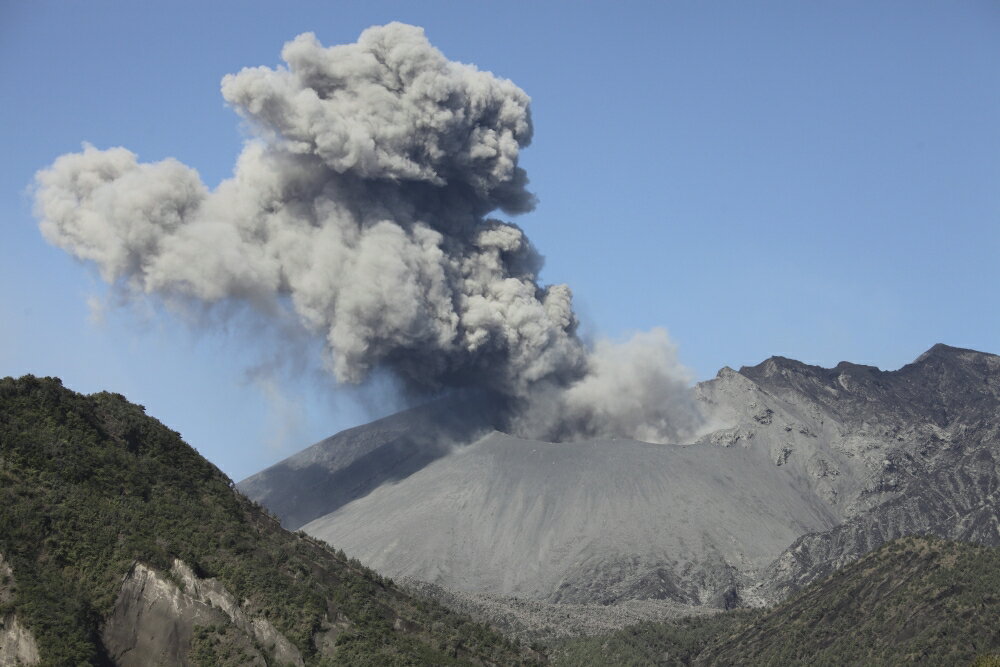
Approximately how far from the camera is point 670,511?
14425 centimetres

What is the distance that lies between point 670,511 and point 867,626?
52227mm

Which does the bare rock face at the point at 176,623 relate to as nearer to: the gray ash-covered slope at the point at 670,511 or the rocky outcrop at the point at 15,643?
the rocky outcrop at the point at 15,643

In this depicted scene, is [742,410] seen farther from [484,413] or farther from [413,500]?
[413,500]

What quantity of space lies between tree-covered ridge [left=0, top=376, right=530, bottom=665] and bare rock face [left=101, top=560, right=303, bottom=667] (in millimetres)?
395

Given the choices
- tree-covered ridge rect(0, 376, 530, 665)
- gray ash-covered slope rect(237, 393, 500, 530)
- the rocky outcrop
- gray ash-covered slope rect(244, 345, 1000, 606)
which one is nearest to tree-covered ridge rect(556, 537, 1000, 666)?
gray ash-covered slope rect(244, 345, 1000, 606)

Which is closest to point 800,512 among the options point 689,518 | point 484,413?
point 689,518

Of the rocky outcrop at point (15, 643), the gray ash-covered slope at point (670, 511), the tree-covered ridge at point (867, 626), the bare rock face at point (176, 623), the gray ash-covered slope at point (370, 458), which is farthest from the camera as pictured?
the gray ash-covered slope at point (370, 458)

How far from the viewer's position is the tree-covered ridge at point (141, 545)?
155 feet

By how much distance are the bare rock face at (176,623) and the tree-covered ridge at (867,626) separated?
4484cm

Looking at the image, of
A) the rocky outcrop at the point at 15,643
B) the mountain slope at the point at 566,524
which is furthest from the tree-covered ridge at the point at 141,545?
the mountain slope at the point at 566,524

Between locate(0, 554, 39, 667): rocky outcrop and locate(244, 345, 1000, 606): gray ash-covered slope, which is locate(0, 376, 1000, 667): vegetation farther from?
locate(244, 345, 1000, 606): gray ash-covered slope

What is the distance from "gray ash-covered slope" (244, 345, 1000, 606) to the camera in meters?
132

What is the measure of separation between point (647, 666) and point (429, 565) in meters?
33.2

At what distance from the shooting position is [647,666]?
10050cm
